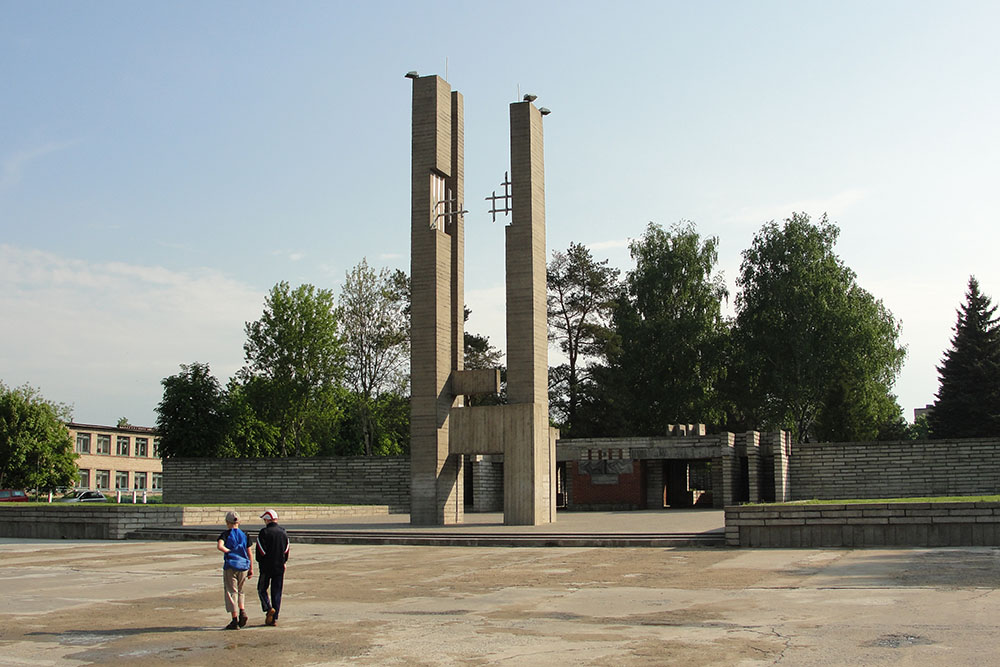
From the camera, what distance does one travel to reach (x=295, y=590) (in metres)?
13.3

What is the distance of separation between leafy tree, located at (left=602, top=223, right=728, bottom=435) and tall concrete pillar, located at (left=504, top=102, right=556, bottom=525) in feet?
74.9

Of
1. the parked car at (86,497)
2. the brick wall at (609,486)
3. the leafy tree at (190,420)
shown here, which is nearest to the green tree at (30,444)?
the parked car at (86,497)

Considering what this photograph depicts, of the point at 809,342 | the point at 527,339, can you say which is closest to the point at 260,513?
the point at 527,339

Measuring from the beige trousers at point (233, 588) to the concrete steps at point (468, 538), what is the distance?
435 inches

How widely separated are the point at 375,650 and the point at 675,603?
412 centimetres

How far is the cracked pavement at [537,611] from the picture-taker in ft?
27.3

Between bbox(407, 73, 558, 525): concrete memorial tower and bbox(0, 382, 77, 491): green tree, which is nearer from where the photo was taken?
bbox(407, 73, 558, 525): concrete memorial tower

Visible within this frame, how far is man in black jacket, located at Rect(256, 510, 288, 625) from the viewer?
10.3 m

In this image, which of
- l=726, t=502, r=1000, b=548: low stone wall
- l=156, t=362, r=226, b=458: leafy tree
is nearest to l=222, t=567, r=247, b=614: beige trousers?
l=726, t=502, r=1000, b=548: low stone wall

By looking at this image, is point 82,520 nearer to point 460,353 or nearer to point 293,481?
point 460,353

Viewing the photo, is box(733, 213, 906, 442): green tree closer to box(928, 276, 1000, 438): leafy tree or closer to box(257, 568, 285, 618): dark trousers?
box(928, 276, 1000, 438): leafy tree

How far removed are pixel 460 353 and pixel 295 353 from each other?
891 inches

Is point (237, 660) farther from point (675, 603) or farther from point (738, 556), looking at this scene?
point (738, 556)

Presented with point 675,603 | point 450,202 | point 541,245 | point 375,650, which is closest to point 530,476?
point 541,245
